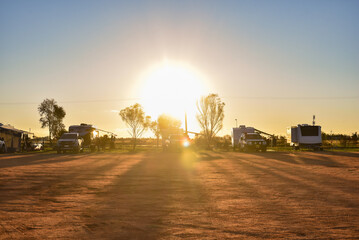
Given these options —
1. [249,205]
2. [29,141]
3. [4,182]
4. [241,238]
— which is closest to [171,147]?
[29,141]

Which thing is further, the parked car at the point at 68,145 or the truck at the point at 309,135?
the truck at the point at 309,135

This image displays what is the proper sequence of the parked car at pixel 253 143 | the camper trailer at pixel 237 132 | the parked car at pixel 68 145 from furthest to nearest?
the camper trailer at pixel 237 132 < the parked car at pixel 253 143 < the parked car at pixel 68 145

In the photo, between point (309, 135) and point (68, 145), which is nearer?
point (68, 145)

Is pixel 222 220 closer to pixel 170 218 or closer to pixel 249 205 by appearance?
pixel 170 218

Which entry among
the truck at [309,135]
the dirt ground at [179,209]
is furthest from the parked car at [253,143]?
the dirt ground at [179,209]

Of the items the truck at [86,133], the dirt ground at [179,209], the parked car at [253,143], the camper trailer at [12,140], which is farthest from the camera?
the truck at [86,133]

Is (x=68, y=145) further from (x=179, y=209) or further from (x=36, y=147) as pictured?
(x=179, y=209)

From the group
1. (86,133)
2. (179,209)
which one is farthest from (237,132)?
(179,209)

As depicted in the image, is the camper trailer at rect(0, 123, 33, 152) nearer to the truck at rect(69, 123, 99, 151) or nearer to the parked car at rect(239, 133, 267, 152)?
the truck at rect(69, 123, 99, 151)

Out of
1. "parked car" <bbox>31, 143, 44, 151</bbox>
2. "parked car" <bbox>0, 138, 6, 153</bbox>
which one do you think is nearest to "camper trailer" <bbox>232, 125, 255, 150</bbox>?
"parked car" <bbox>31, 143, 44, 151</bbox>

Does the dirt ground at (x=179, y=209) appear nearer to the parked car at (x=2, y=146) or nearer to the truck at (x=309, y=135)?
the parked car at (x=2, y=146)

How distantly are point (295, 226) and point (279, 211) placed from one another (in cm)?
133

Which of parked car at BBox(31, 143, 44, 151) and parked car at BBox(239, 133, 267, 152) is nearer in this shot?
parked car at BBox(239, 133, 267, 152)

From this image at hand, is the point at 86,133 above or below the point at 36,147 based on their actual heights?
above
